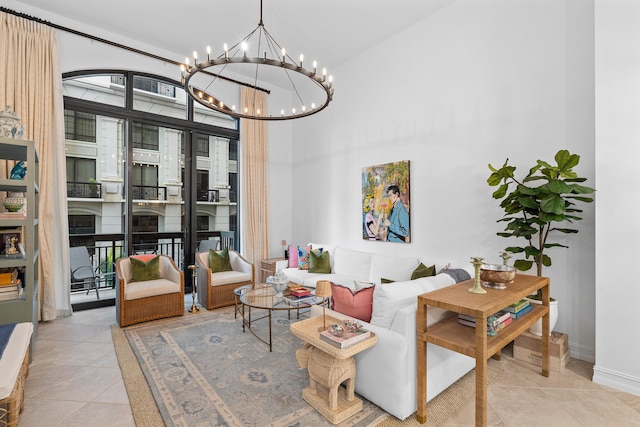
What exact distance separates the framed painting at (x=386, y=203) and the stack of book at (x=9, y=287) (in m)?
3.98

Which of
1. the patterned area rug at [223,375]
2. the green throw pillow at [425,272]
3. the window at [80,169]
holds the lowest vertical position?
the patterned area rug at [223,375]

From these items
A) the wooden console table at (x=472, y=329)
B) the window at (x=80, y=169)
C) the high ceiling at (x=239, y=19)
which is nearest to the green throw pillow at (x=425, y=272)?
the wooden console table at (x=472, y=329)

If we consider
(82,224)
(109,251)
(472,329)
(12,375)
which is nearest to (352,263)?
(472,329)

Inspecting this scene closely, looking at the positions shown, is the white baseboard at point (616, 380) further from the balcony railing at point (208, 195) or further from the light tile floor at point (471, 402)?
the balcony railing at point (208, 195)

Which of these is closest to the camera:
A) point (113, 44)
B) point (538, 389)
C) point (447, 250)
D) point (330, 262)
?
point (538, 389)

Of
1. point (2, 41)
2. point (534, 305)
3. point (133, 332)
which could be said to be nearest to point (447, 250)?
point (534, 305)

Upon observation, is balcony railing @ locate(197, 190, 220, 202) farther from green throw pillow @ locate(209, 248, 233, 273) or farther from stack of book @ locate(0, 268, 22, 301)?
stack of book @ locate(0, 268, 22, 301)

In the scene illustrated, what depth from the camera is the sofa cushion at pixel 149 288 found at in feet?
12.1

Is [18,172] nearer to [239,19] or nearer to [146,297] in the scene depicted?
[146,297]

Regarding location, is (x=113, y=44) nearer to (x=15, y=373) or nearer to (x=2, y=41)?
(x=2, y=41)

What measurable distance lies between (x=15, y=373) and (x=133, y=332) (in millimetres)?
1954

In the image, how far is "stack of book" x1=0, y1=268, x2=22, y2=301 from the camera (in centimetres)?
271

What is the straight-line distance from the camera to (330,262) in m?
4.85

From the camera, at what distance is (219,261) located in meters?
4.74
